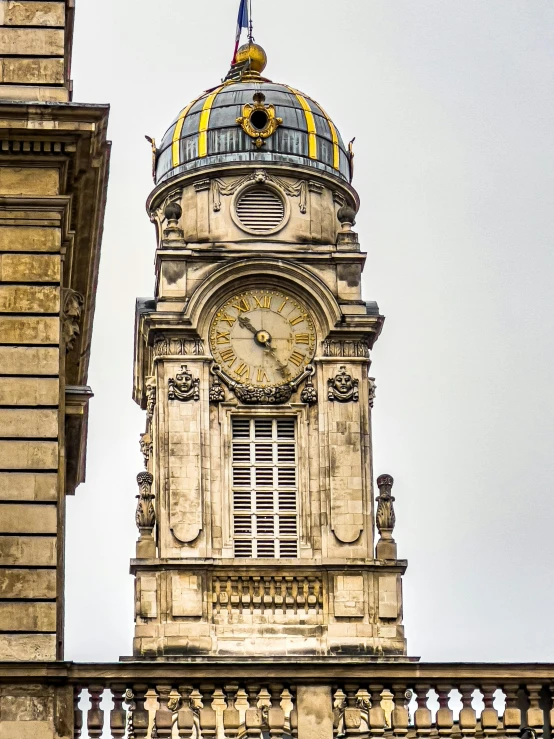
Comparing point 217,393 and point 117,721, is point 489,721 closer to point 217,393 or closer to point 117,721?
point 117,721

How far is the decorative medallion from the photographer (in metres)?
64.9

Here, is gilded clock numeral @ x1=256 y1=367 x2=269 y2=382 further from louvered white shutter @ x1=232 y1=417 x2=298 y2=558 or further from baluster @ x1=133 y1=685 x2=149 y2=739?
baluster @ x1=133 y1=685 x2=149 y2=739

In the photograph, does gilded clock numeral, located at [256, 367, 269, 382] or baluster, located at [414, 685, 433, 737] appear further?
gilded clock numeral, located at [256, 367, 269, 382]

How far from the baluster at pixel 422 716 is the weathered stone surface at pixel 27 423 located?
437 cm

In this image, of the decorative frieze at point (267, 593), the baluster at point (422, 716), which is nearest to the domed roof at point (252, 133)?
the decorative frieze at point (267, 593)

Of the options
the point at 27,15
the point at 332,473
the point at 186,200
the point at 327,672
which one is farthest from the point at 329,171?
the point at 327,672

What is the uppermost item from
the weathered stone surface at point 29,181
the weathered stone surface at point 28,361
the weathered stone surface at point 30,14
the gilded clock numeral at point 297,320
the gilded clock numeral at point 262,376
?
the gilded clock numeral at point 297,320

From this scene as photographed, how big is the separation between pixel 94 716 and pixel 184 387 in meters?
38.1

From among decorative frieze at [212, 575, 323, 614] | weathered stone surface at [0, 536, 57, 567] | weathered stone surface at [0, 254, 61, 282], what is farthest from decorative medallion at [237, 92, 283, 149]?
weathered stone surface at [0, 536, 57, 567]

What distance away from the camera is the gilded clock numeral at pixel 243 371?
61.7 metres

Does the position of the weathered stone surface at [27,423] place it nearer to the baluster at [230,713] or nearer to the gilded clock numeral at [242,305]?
the baluster at [230,713]

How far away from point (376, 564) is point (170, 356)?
720 cm

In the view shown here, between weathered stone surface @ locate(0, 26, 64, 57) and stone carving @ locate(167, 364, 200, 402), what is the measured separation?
113ft

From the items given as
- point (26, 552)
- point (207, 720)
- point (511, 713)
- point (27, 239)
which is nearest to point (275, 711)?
point (207, 720)
